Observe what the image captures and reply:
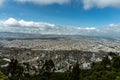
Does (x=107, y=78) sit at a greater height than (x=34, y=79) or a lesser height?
greater

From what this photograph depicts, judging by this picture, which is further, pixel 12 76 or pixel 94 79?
pixel 12 76

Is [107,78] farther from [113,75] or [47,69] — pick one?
[47,69]

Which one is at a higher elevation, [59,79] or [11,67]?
[11,67]

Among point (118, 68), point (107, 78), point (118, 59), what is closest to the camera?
point (107, 78)

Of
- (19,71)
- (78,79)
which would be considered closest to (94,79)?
(78,79)

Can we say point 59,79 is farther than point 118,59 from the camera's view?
Yes

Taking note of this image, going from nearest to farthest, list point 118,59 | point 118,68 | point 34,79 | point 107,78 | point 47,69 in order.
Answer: point 107,78 → point 118,68 → point 118,59 → point 34,79 → point 47,69

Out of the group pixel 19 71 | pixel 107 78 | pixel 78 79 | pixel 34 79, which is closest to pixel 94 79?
pixel 107 78

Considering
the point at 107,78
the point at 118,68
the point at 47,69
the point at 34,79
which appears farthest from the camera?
the point at 47,69

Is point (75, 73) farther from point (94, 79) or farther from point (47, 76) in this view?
point (47, 76)
